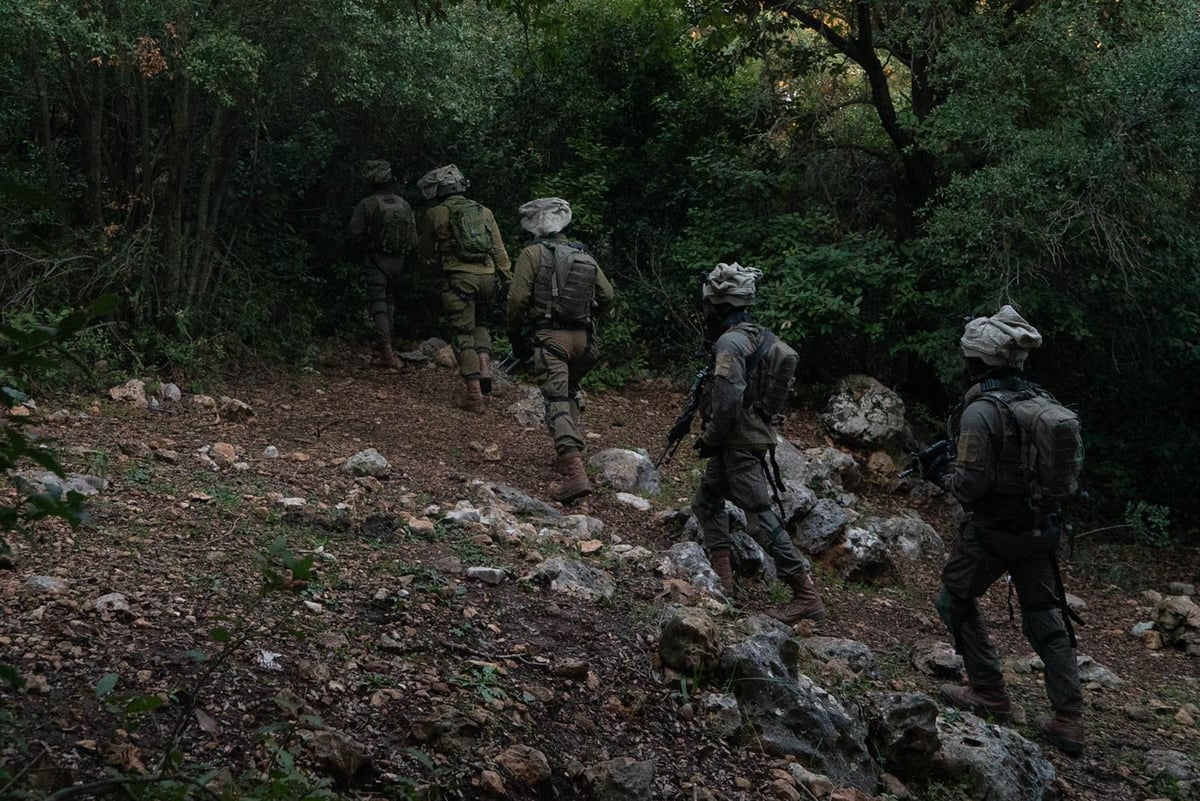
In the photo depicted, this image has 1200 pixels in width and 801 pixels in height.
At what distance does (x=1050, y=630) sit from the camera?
514 centimetres

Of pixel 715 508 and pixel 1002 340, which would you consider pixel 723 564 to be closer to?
pixel 715 508

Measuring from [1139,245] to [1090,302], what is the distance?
73cm

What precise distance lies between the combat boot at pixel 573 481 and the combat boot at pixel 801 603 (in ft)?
5.43

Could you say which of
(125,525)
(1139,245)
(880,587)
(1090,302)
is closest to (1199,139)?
(1139,245)

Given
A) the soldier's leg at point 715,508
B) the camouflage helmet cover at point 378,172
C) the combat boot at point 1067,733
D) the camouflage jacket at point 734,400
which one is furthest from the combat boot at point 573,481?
the camouflage helmet cover at point 378,172

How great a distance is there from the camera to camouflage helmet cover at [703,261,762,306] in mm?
6082

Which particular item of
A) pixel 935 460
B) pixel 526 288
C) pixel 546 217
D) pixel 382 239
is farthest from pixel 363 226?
pixel 935 460

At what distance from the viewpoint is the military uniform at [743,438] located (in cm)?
592

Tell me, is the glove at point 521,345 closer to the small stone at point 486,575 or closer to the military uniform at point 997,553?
the small stone at point 486,575

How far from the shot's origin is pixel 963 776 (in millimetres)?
4445

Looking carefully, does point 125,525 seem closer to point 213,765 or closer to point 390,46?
point 213,765

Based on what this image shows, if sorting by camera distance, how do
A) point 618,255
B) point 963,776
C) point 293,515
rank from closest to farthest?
point 963,776
point 293,515
point 618,255

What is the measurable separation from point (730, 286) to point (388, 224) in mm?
5145

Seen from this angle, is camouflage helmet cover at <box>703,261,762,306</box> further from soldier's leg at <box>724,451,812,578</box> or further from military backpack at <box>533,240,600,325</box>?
military backpack at <box>533,240,600,325</box>
